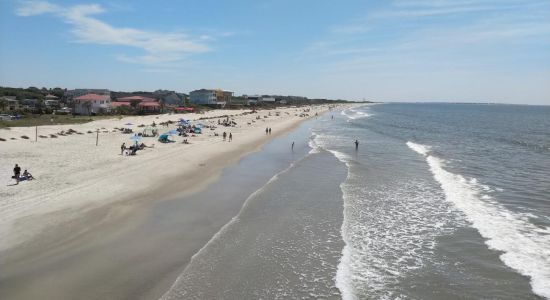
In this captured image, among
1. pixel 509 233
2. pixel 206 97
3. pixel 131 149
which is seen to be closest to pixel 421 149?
pixel 131 149

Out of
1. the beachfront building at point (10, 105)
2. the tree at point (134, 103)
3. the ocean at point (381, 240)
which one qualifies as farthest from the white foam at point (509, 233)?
the tree at point (134, 103)

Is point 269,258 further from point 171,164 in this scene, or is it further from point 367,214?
point 171,164

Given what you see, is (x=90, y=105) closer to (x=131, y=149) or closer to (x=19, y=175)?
(x=131, y=149)

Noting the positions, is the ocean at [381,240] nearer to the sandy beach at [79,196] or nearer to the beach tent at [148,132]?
the sandy beach at [79,196]

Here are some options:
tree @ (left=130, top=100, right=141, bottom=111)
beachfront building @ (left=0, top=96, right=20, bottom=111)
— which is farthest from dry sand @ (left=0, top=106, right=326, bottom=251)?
tree @ (left=130, top=100, right=141, bottom=111)

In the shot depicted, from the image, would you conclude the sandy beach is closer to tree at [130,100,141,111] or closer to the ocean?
the ocean
